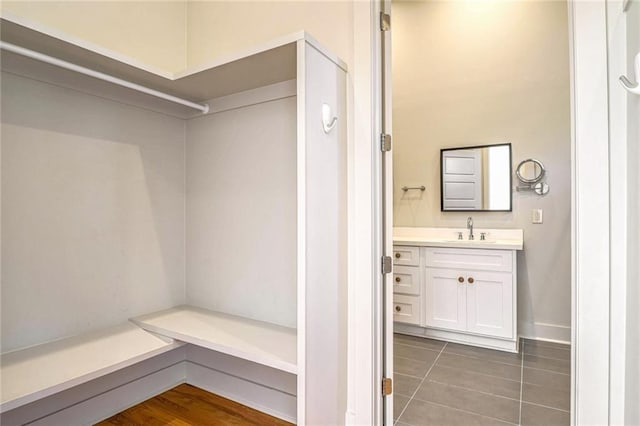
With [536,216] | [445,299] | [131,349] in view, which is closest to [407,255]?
[445,299]

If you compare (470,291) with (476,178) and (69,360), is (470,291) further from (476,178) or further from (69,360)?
(69,360)

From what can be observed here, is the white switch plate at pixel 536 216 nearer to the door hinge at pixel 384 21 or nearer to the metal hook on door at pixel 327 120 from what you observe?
the door hinge at pixel 384 21

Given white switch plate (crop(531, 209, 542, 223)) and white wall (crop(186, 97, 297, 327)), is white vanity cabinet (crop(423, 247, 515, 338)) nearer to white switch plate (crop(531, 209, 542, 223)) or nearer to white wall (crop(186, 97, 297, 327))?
white switch plate (crop(531, 209, 542, 223))

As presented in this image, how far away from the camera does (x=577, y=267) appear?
4.20 ft

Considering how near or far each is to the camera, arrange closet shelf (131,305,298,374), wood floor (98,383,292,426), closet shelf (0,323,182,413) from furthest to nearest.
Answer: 1. wood floor (98,383,292,426)
2. closet shelf (131,305,298,374)
3. closet shelf (0,323,182,413)

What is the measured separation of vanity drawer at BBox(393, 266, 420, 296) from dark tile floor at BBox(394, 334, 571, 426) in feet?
1.50

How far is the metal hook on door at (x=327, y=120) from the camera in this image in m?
1.53

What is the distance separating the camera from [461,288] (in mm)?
3059

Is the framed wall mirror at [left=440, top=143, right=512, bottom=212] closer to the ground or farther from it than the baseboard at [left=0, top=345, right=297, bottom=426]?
farther from it

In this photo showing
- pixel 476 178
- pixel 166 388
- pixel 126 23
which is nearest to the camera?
pixel 126 23

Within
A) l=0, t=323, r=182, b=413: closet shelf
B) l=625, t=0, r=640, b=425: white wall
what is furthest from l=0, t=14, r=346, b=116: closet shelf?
l=0, t=323, r=182, b=413: closet shelf

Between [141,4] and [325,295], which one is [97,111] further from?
[325,295]

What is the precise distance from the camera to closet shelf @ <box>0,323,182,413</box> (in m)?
1.31

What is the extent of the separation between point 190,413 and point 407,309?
206 centimetres
